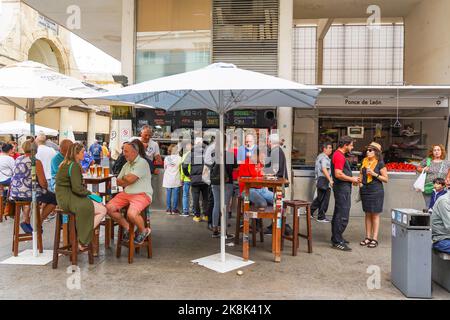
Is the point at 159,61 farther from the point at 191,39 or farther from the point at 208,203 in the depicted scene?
the point at 208,203

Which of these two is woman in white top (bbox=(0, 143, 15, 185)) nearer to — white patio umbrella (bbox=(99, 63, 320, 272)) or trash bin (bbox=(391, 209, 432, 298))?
white patio umbrella (bbox=(99, 63, 320, 272))

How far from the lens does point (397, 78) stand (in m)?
14.0

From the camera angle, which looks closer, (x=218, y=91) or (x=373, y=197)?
(x=218, y=91)

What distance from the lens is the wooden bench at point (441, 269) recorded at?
4440mm

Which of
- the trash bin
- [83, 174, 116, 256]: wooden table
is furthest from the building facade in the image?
the trash bin

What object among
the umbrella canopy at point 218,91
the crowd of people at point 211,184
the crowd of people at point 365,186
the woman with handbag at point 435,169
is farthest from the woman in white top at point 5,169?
the woman with handbag at point 435,169

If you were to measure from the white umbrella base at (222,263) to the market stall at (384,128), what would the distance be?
4.03 m

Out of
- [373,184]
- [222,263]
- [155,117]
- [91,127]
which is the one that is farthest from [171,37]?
[91,127]

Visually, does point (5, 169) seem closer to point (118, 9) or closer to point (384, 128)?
point (118, 9)

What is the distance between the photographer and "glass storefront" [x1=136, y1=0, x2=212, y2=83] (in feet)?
31.7

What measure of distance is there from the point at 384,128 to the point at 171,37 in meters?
6.40

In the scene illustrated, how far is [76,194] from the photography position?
198 inches

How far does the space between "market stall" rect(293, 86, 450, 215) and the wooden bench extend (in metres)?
4.16

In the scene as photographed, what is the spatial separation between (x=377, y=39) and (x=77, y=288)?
13477mm
